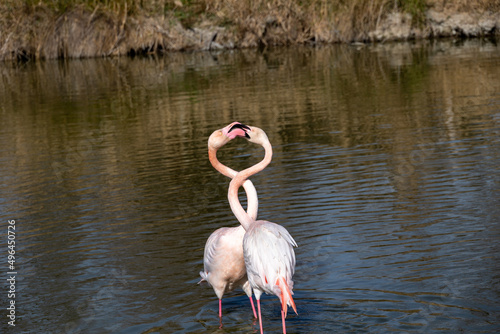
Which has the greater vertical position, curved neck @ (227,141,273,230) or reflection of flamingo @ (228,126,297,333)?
curved neck @ (227,141,273,230)

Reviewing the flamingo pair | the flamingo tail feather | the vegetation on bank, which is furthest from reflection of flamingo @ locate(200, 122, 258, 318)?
the vegetation on bank

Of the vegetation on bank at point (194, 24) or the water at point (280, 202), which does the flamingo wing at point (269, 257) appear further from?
the vegetation on bank at point (194, 24)

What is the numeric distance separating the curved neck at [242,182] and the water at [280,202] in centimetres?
92

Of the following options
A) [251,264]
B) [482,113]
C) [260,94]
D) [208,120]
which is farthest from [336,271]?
[260,94]

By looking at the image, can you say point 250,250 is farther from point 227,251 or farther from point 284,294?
point 227,251

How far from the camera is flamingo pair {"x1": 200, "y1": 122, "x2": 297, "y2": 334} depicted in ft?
17.7

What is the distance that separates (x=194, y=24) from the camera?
33.5 m

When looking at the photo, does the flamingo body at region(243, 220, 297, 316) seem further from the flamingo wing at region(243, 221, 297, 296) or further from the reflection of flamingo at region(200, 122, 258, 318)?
the reflection of flamingo at region(200, 122, 258, 318)

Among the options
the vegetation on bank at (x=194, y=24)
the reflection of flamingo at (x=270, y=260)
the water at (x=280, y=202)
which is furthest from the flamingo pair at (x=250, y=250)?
the vegetation on bank at (x=194, y=24)

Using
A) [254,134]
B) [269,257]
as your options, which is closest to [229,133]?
[254,134]

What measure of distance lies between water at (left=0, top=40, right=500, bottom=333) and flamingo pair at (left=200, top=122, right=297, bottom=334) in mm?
427

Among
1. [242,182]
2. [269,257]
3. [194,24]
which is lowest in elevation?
[269,257]

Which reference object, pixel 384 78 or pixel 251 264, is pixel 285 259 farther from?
pixel 384 78

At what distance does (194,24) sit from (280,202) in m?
25.5
